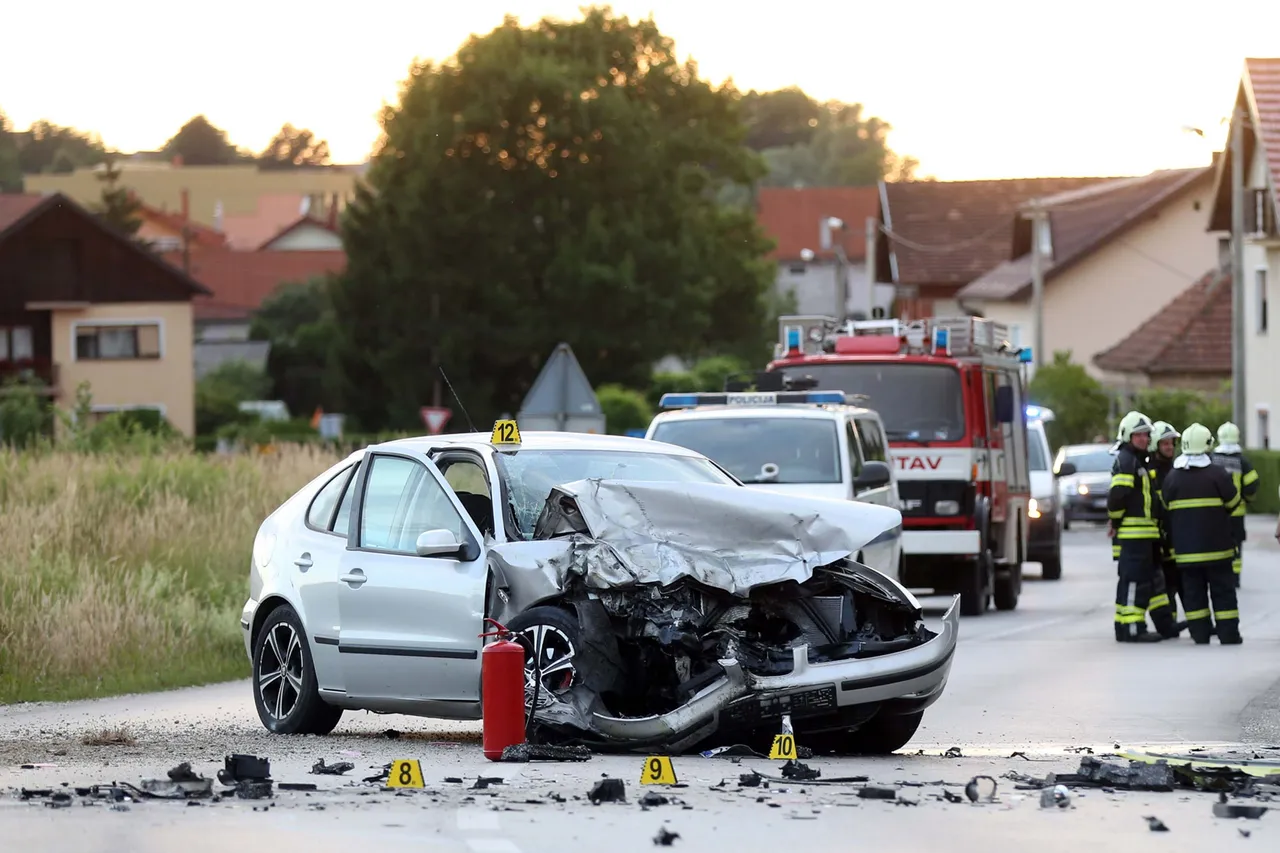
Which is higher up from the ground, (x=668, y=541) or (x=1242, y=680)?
(x=668, y=541)

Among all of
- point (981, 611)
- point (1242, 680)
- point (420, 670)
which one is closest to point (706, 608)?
point (420, 670)

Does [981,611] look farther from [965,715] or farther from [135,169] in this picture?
[135,169]

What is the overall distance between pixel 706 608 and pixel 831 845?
262 centimetres

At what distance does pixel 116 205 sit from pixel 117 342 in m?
40.5

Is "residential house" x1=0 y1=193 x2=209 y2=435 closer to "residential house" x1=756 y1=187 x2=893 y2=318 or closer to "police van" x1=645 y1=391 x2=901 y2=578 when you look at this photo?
"residential house" x1=756 y1=187 x2=893 y2=318

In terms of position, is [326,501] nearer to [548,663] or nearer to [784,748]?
[548,663]

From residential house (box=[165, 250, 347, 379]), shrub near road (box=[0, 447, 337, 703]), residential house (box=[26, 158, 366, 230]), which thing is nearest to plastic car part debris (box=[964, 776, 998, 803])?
shrub near road (box=[0, 447, 337, 703])

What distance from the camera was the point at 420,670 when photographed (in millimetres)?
10602

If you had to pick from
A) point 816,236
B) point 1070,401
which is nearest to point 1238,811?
point 1070,401

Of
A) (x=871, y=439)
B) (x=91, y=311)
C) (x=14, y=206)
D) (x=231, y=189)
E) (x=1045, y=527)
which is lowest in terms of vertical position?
(x=1045, y=527)

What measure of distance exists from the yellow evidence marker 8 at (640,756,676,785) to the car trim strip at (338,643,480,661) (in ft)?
5.66

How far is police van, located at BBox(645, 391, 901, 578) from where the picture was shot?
17781 mm

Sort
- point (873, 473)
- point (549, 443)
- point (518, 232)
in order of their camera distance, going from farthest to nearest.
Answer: point (518, 232) < point (873, 473) < point (549, 443)

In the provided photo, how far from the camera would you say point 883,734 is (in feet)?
Answer: 34.2
